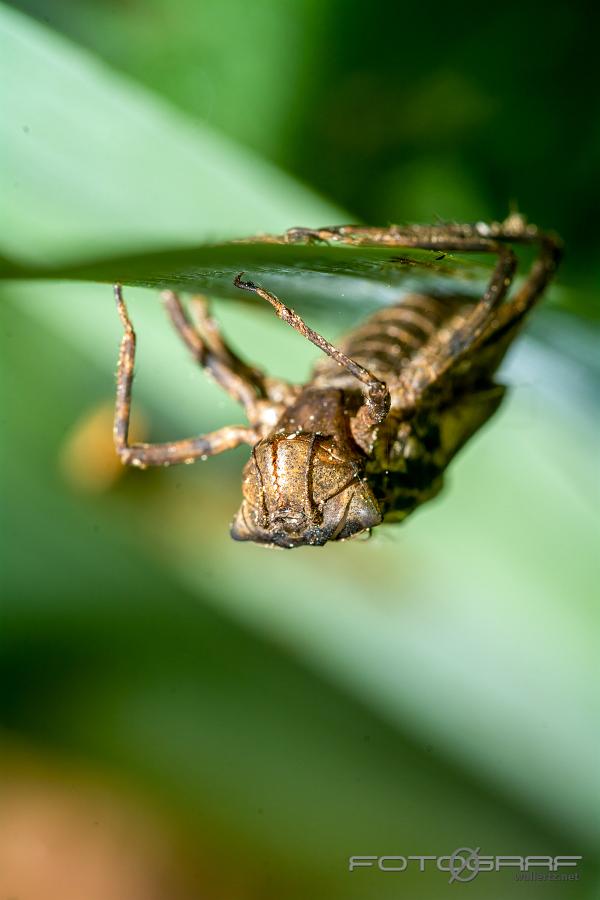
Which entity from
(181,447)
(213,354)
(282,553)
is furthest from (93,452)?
(181,447)

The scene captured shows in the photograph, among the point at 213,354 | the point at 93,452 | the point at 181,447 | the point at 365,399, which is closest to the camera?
the point at 365,399

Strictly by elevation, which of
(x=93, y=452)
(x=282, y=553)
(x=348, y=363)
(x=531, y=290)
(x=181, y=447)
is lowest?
(x=348, y=363)

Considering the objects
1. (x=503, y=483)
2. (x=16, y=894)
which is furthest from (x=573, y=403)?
(x=16, y=894)

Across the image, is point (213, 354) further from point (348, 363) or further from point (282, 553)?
point (282, 553)

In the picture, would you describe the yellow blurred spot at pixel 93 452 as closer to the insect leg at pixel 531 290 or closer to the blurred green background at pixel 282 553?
the blurred green background at pixel 282 553

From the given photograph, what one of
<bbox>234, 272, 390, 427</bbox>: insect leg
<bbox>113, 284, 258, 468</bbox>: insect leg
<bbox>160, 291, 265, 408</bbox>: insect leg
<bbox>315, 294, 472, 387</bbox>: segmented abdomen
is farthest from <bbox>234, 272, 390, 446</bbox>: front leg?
<bbox>160, 291, 265, 408</bbox>: insect leg

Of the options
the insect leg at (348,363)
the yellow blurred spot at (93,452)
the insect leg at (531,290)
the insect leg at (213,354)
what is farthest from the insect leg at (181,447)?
the yellow blurred spot at (93,452)

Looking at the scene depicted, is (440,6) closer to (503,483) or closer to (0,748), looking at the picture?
(503,483)
